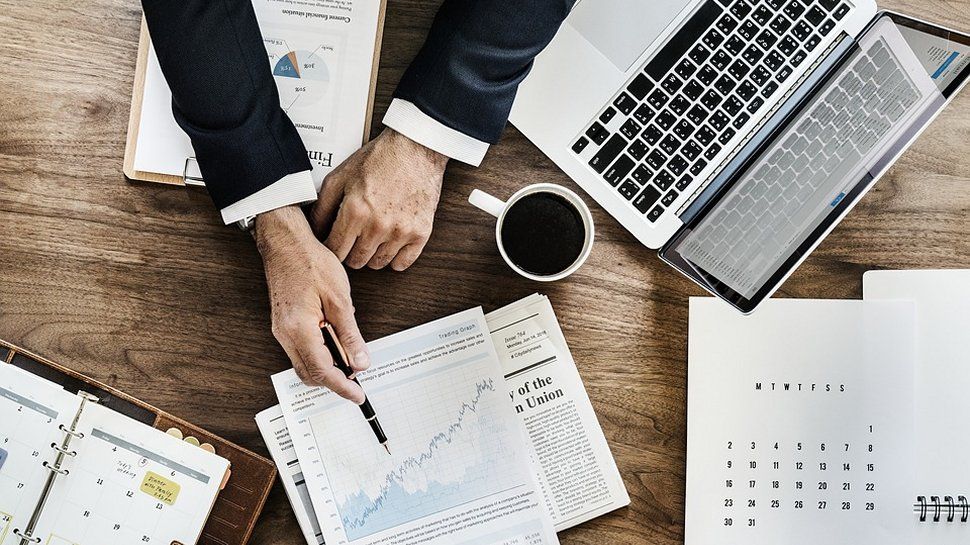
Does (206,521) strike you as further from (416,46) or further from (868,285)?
(868,285)

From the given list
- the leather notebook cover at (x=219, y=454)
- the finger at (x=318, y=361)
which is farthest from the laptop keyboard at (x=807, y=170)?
the leather notebook cover at (x=219, y=454)

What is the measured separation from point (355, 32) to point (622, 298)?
1.54ft

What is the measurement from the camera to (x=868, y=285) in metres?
0.97

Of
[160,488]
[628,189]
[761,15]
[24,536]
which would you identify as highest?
[761,15]

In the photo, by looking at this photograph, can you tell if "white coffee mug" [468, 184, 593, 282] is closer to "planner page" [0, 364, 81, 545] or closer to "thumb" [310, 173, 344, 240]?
"thumb" [310, 173, 344, 240]

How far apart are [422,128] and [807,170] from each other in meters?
0.44

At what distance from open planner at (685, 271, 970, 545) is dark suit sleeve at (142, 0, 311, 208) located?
1.80 ft

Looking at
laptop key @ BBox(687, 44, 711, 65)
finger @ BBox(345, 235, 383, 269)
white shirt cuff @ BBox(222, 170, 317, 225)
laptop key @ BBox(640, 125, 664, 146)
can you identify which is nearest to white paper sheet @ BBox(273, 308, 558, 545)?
finger @ BBox(345, 235, 383, 269)

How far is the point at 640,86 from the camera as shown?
939 millimetres

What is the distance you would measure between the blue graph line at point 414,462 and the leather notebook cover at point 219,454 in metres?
0.11

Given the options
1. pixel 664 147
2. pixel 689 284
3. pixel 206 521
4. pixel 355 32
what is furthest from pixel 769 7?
pixel 206 521

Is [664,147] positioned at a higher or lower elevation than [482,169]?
higher

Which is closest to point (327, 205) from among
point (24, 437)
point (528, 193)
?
point (528, 193)

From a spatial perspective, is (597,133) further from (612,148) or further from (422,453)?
(422,453)
